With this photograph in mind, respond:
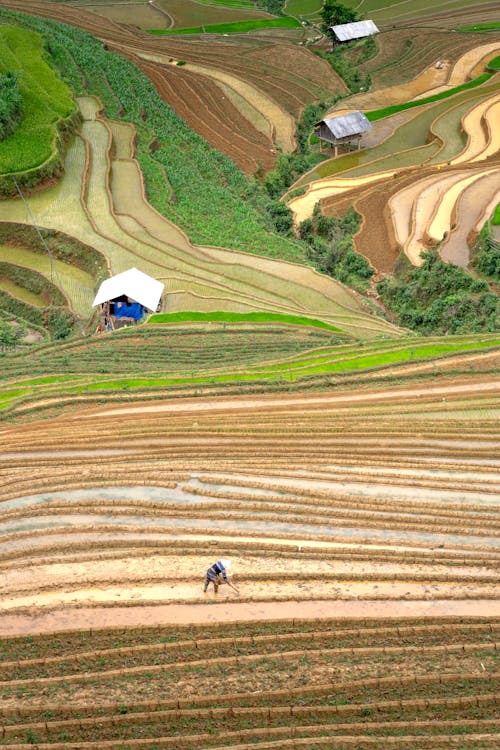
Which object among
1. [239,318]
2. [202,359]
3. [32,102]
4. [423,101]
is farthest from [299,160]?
[202,359]

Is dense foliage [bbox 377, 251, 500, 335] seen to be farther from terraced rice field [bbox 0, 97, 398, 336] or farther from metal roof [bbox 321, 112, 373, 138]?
metal roof [bbox 321, 112, 373, 138]

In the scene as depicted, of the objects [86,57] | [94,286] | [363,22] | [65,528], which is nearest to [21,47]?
[86,57]

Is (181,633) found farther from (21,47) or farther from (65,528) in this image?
(21,47)

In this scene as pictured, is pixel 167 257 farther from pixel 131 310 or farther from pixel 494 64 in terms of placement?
pixel 494 64

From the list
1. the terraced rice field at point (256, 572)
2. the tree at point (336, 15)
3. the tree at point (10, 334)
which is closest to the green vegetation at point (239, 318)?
the tree at point (10, 334)

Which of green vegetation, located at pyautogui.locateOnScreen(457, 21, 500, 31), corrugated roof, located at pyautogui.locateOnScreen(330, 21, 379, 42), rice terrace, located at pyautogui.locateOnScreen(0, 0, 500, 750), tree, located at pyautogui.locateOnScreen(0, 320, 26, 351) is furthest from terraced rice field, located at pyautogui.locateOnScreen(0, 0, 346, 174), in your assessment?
tree, located at pyautogui.locateOnScreen(0, 320, 26, 351)
